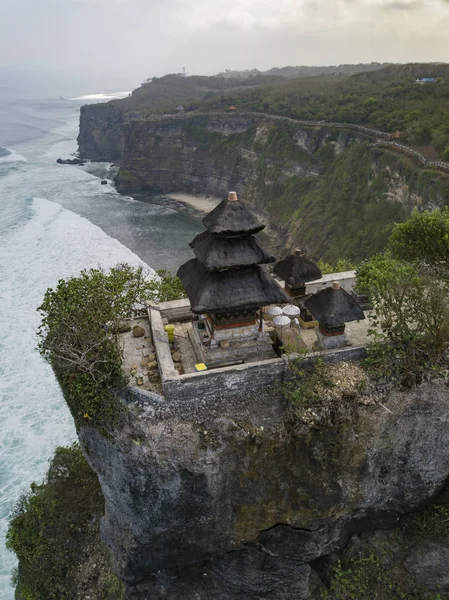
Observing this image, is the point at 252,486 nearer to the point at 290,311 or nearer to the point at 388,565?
the point at 290,311

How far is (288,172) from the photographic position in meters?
70.8

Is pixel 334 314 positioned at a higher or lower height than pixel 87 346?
higher

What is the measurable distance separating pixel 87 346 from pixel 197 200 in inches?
2755

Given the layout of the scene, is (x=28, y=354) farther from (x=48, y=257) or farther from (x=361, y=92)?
(x=361, y=92)

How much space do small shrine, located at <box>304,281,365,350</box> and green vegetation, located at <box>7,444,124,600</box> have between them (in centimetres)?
1294

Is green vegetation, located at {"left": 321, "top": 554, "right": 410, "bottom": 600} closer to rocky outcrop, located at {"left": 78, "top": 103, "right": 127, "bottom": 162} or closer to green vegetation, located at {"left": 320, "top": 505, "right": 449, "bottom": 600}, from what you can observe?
green vegetation, located at {"left": 320, "top": 505, "right": 449, "bottom": 600}

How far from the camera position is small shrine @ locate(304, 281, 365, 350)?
1574cm

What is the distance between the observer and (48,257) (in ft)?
175

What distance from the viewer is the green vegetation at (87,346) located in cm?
1477

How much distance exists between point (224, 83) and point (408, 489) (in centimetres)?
17281

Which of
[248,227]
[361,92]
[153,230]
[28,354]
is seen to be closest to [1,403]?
[28,354]

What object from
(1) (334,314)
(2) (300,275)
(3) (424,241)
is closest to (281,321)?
(1) (334,314)

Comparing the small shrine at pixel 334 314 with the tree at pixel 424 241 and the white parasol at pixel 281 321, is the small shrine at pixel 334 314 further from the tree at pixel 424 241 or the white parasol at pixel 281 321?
the tree at pixel 424 241

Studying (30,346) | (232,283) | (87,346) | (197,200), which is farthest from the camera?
(197,200)
